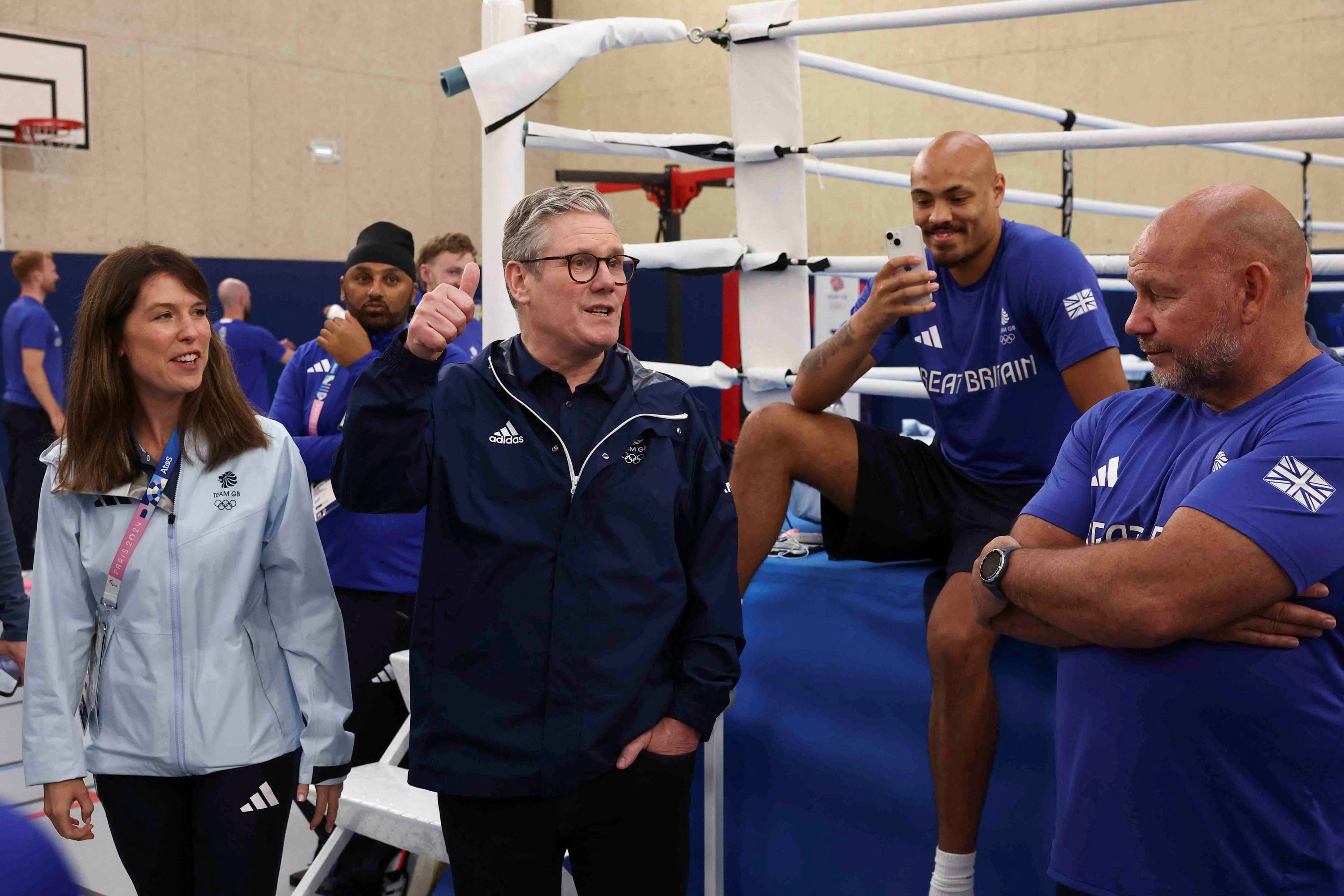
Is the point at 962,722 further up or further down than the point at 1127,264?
further down

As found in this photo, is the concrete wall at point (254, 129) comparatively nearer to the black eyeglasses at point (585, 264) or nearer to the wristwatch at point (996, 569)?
the black eyeglasses at point (585, 264)

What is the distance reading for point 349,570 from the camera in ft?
8.25

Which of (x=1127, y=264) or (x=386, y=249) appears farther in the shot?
(x=386, y=249)

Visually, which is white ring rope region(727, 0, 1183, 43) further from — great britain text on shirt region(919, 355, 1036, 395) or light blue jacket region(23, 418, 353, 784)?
light blue jacket region(23, 418, 353, 784)

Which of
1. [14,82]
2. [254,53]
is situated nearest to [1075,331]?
[14,82]

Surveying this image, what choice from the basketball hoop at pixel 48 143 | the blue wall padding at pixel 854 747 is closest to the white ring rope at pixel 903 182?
the blue wall padding at pixel 854 747

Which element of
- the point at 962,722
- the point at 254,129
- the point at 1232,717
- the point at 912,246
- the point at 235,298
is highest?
the point at 254,129

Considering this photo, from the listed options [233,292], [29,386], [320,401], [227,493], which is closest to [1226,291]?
[227,493]

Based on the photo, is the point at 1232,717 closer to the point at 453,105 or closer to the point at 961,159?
the point at 961,159

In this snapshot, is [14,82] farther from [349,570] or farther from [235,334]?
[349,570]

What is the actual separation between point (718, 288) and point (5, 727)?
20.9 ft

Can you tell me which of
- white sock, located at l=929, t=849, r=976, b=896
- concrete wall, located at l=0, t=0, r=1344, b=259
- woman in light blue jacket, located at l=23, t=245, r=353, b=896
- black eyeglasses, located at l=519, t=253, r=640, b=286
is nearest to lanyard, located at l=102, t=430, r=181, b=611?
woman in light blue jacket, located at l=23, t=245, r=353, b=896

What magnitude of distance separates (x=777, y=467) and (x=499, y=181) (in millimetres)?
938

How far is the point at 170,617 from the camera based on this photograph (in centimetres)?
160
